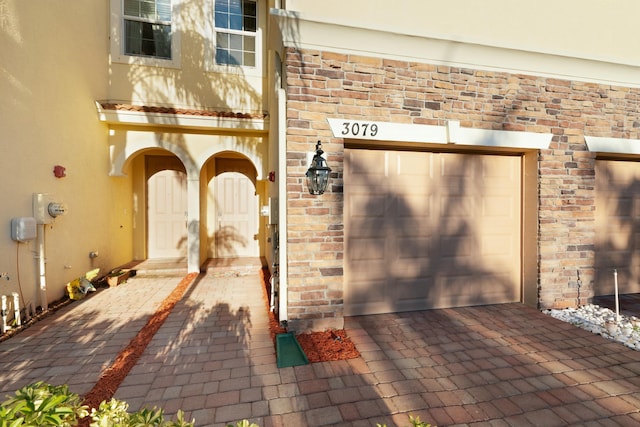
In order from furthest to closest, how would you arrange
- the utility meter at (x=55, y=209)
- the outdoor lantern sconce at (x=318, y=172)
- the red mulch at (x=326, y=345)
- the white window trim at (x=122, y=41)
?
1. the white window trim at (x=122, y=41)
2. the utility meter at (x=55, y=209)
3. the outdoor lantern sconce at (x=318, y=172)
4. the red mulch at (x=326, y=345)

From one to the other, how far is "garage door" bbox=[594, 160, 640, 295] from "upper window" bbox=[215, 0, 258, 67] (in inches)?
294

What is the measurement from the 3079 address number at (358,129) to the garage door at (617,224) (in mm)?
4128

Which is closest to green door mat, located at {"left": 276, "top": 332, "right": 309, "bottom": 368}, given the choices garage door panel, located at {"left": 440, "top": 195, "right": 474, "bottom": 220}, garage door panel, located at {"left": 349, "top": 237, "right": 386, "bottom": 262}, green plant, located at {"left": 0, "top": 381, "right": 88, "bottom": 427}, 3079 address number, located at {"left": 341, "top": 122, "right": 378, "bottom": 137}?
garage door panel, located at {"left": 349, "top": 237, "right": 386, "bottom": 262}

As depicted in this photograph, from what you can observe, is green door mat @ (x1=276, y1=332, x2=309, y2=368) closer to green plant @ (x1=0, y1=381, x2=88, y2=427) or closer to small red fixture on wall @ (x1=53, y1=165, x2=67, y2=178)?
green plant @ (x1=0, y1=381, x2=88, y2=427)

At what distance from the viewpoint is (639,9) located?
473 centimetres

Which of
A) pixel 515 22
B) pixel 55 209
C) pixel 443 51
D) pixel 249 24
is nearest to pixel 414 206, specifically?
pixel 443 51

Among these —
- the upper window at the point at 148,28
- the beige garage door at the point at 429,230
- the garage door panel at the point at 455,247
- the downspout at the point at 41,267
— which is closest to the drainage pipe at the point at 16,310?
the downspout at the point at 41,267

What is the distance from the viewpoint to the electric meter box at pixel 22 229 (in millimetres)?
4016

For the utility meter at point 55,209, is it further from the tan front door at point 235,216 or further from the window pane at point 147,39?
the window pane at point 147,39

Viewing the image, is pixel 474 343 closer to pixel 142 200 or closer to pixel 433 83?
pixel 433 83

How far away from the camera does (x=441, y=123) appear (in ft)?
13.1

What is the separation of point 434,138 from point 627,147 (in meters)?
3.37

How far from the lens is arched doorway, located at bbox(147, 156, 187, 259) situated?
25.0 ft

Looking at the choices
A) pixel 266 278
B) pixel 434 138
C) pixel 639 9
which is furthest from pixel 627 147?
pixel 266 278
